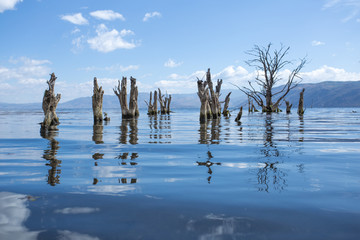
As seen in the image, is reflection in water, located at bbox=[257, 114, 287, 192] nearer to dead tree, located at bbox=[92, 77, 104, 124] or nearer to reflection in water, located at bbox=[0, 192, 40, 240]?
reflection in water, located at bbox=[0, 192, 40, 240]

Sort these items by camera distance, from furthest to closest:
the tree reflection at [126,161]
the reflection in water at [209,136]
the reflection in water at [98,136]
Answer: the reflection in water at [98,136], the reflection in water at [209,136], the tree reflection at [126,161]

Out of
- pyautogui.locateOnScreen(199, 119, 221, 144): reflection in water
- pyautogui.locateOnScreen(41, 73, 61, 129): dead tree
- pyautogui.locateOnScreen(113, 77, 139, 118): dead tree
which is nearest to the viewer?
pyautogui.locateOnScreen(199, 119, 221, 144): reflection in water

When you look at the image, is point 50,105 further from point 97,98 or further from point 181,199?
point 181,199

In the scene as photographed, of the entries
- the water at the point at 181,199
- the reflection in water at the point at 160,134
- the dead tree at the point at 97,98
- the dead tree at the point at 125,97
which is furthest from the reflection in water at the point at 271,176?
the dead tree at the point at 125,97

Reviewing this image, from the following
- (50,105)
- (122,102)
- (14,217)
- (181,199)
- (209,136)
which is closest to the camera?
(14,217)

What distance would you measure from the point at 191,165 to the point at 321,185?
6.84 ft

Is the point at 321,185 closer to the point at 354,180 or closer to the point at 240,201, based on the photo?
the point at 354,180

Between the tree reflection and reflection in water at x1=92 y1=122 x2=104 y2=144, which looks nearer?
the tree reflection

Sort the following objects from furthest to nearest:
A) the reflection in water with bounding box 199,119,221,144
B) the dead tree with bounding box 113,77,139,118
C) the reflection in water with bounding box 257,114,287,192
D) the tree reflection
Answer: the dead tree with bounding box 113,77,139,118 → the reflection in water with bounding box 199,119,221,144 → the tree reflection → the reflection in water with bounding box 257,114,287,192

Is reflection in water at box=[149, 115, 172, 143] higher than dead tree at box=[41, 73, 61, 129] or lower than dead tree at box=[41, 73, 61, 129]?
lower

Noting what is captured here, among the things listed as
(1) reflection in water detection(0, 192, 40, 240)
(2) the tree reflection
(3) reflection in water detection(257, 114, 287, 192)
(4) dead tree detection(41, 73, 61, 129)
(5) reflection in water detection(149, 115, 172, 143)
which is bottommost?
(1) reflection in water detection(0, 192, 40, 240)

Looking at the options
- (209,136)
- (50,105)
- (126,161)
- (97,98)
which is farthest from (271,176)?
(97,98)

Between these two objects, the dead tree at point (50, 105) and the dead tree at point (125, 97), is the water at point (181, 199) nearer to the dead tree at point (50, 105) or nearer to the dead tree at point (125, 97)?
the dead tree at point (50, 105)

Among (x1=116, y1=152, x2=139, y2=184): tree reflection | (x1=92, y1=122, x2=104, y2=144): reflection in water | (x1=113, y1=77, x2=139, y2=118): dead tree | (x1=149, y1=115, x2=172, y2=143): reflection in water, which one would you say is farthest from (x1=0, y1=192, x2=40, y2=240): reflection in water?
(x1=113, y1=77, x2=139, y2=118): dead tree
